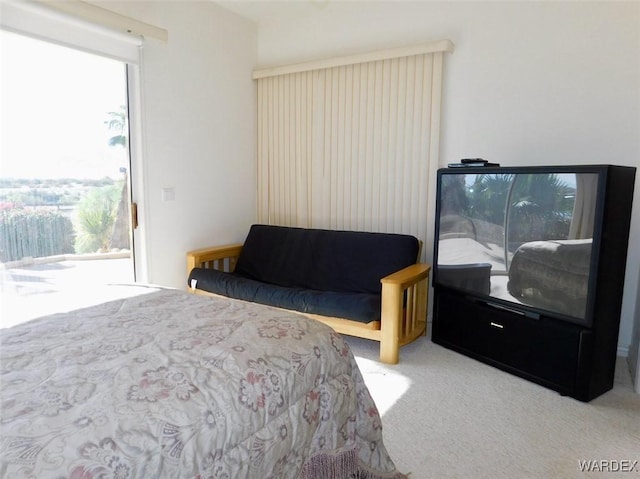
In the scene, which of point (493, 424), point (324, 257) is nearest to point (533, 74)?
point (324, 257)

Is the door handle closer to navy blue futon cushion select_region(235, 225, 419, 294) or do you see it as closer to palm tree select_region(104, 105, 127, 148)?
palm tree select_region(104, 105, 127, 148)

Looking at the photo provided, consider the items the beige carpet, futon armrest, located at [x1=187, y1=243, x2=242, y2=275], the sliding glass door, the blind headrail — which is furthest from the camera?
futon armrest, located at [x1=187, y1=243, x2=242, y2=275]

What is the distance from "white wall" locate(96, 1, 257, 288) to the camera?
3.35 metres

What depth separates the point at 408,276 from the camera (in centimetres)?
293

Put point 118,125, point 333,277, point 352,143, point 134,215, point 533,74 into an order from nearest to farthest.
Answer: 1. point 533,74
2. point 118,125
3. point 134,215
4. point 333,277
5. point 352,143

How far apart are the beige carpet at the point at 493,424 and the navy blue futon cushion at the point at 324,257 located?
79 centimetres

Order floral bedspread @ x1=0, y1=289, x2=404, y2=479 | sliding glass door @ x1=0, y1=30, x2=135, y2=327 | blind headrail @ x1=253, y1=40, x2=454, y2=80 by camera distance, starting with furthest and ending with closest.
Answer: blind headrail @ x1=253, y1=40, x2=454, y2=80, sliding glass door @ x1=0, y1=30, x2=135, y2=327, floral bedspread @ x1=0, y1=289, x2=404, y2=479

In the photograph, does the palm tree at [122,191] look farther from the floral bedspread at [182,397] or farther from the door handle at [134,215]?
the floral bedspread at [182,397]

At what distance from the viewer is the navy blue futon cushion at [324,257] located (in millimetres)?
3342

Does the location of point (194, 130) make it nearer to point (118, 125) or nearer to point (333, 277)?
point (118, 125)

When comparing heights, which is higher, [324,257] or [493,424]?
[324,257]

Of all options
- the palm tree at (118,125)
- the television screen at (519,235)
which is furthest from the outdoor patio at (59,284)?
the television screen at (519,235)

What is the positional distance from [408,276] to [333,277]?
0.77 metres

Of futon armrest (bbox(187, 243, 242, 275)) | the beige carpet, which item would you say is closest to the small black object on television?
the beige carpet
